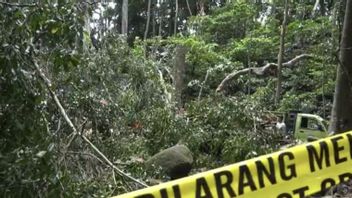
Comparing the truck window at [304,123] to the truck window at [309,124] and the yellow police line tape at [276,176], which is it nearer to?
the truck window at [309,124]

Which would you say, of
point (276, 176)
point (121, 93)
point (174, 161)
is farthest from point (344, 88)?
point (121, 93)

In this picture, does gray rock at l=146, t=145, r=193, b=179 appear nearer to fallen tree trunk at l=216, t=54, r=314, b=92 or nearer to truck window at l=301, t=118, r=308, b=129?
truck window at l=301, t=118, r=308, b=129

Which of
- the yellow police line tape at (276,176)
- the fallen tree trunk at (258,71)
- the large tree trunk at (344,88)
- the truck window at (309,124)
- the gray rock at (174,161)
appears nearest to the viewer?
the yellow police line tape at (276,176)

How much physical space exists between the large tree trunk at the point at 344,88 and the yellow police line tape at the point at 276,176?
280 cm

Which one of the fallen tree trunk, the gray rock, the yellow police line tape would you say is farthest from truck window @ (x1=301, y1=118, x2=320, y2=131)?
the yellow police line tape

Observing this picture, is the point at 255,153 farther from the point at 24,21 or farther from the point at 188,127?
the point at 24,21

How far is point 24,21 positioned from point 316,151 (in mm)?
2193

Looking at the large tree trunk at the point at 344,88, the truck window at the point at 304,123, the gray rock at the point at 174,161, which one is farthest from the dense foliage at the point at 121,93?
the truck window at the point at 304,123

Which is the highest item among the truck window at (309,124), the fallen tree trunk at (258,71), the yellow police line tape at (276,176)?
the yellow police line tape at (276,176)

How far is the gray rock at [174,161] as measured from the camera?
8.77m

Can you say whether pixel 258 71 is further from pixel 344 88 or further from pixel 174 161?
pixel 344 88

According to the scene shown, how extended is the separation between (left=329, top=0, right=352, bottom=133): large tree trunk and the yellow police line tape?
2804 millimetres

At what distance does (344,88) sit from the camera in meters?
6.49

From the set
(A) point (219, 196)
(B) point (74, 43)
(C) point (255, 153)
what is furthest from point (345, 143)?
(C) point (255, 153)
